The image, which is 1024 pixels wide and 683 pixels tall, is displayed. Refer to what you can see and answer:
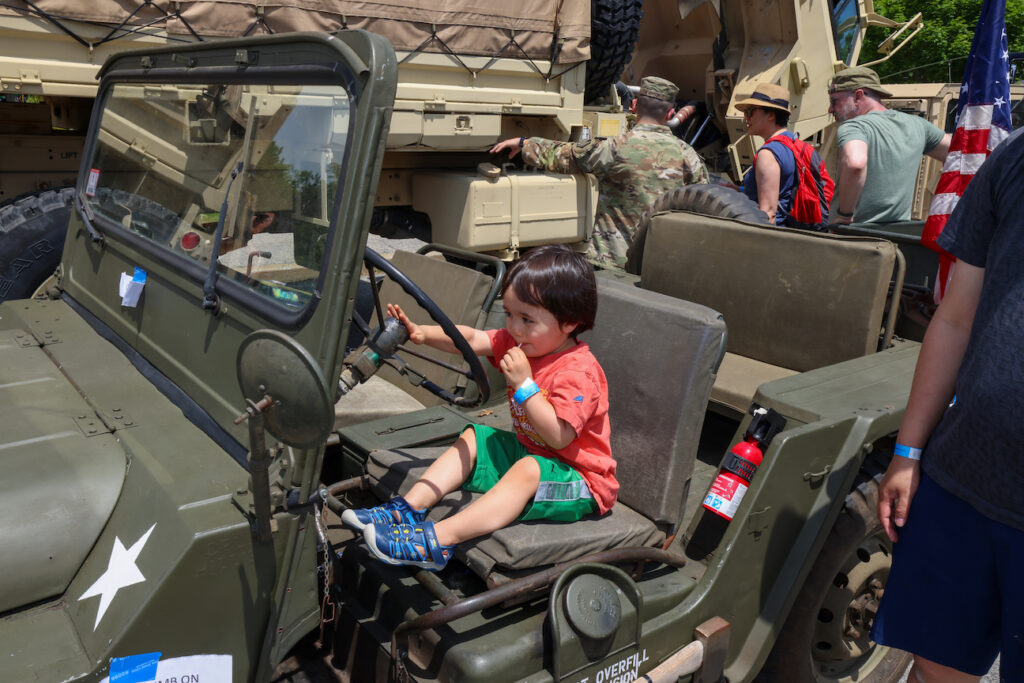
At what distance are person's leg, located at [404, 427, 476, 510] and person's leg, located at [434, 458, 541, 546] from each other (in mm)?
84

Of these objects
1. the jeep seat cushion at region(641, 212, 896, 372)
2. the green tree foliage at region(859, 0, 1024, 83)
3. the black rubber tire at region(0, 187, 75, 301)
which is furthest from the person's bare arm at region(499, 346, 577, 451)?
the green tree foliage at region(859, 0, 1024, 83)

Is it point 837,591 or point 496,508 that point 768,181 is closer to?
point 837,591

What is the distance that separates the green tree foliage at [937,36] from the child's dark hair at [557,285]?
607 inches

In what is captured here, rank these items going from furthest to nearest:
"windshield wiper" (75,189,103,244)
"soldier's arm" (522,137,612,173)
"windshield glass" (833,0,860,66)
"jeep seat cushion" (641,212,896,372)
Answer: "windshield glass" (833,0,860,66) → "soldier's arm" (522,137,612,173) → "jeep seat cushion" (641,212,896,372) → "windshield wiper" (75,189,103,244)

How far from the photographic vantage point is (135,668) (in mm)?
1468

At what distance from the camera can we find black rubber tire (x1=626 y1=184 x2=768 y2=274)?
3.48m

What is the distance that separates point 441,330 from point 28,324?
4.00 feet

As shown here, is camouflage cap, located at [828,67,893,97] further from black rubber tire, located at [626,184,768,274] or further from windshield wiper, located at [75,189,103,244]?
windshield wiper, located at [75,189,103,244]

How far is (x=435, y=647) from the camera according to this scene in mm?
1755

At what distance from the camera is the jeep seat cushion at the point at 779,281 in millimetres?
2828

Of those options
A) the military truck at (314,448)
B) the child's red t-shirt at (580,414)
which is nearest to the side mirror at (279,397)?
the military truck at (314,448)

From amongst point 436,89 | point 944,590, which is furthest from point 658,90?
point 944,590

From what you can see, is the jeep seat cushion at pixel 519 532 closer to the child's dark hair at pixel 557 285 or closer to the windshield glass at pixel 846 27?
the child's dark hair at pixel 557 285

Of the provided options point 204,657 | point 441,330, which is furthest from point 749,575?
point 204,657
